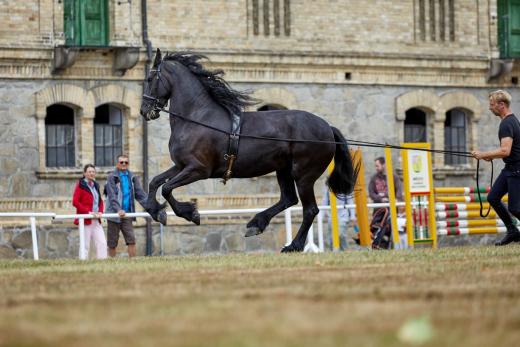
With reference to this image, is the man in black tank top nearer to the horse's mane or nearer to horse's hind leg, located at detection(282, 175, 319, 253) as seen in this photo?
horse's hind leg, located at detection(282, 175, 319, 253)

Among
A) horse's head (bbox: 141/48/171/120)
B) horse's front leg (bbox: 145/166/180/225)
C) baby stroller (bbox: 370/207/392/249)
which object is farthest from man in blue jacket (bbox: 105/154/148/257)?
baby stroller (bbox: 370/207/392/249)

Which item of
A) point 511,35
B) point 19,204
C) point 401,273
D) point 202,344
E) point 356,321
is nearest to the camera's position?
point 202,344

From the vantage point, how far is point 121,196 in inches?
934

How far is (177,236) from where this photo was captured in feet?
106

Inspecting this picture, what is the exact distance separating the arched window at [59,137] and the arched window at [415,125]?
922 centimetres

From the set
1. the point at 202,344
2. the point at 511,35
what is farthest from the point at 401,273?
the point at 511,35

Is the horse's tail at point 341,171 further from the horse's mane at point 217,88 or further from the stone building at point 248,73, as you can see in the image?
the stone building at point 248,73

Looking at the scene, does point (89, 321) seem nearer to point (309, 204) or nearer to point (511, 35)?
point (309, 204)

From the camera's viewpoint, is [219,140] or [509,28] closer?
[219,140]

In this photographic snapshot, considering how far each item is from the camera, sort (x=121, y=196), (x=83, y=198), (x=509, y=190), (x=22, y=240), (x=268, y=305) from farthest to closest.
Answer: (x=22, y=240) < (x=83, y=198) < (x=121, y=196) < (x=509, y=190) < (x=268, y=305)

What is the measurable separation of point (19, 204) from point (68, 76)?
3.26m

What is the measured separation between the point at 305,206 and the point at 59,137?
14.2 metres

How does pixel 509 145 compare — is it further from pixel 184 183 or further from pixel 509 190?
pixel 184 183

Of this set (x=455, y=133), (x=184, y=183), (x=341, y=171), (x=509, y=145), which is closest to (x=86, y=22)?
(x=455, y=133)
